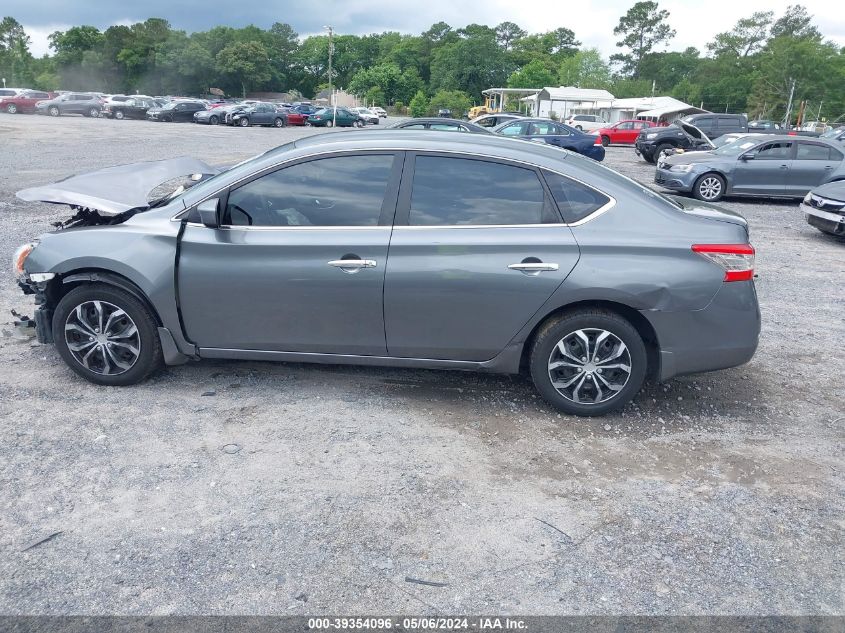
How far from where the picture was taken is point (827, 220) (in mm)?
10188

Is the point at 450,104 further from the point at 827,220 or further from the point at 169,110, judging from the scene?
the point at 827,220

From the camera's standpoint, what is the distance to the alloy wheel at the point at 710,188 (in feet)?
48.2

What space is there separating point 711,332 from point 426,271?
1783 millimetres

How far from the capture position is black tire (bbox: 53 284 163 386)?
→ 436 cm

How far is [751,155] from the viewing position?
14609mm

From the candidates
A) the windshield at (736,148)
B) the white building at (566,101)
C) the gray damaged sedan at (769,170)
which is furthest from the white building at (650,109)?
the gray damaged sedan at (769,170)

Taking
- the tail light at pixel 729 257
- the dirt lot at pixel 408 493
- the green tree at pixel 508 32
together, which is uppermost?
the green tree at pixel 508 32

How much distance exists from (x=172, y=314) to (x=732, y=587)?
347 cm

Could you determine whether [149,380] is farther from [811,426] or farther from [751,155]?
[751,155]

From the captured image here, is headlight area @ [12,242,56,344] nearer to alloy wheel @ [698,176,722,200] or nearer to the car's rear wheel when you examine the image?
the car's rear wheel

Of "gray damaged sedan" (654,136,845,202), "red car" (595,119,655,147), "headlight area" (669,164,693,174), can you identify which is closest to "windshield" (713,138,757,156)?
"gray damaged sedan" (654,136,845,202)

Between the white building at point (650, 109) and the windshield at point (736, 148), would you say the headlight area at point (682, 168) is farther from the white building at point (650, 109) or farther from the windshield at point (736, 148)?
the white building at point (650, 109)

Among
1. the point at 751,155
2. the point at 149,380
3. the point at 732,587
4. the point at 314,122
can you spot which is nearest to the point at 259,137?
the point at 314,122

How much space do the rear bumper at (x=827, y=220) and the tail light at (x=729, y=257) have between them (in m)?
7.35
